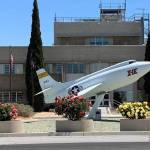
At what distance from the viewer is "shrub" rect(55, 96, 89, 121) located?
24.8 metres

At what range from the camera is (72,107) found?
25.2 meters

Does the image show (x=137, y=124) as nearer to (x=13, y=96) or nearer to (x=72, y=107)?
(x=72, y=107)

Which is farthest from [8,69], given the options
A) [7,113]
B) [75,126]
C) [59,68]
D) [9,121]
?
[75,126]

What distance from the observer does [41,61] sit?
5881 centimetres

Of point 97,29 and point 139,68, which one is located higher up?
point 97,29

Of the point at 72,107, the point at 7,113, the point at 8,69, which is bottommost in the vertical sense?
the point at 7,113

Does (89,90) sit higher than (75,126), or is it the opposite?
(89,90)

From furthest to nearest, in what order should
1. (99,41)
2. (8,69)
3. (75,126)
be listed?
1. (99,41)
2. (8,69)
3. (75,126)

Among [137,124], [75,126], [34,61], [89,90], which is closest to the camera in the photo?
[75,126]

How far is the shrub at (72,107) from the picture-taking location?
24.8 m

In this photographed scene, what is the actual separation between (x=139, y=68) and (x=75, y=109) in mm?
19540

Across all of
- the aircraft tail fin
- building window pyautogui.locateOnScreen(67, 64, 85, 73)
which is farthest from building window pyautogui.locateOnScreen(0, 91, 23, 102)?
the aircraft tail fin

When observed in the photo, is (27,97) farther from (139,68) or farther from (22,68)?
(139,68)

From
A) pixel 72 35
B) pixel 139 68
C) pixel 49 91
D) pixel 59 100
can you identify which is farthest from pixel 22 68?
pixel 59 100
